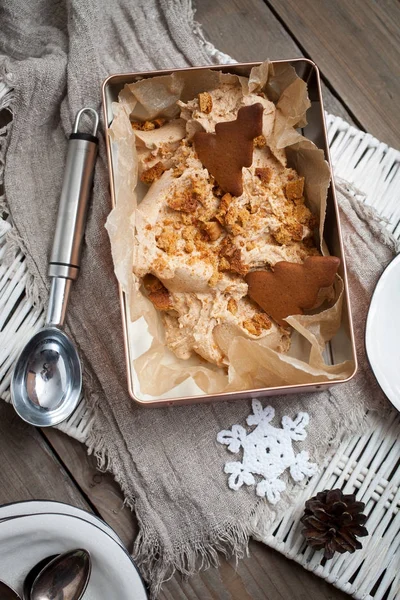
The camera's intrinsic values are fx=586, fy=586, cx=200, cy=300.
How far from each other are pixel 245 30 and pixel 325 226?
0.50 meters

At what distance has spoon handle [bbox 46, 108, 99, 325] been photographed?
117cm

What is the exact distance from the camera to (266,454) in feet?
3.78

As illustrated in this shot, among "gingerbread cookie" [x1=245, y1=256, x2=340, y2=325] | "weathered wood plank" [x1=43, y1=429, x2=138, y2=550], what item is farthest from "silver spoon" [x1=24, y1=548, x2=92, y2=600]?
"gingerbread cookie" [x1=245, y1=256, x2=340, y2=325]

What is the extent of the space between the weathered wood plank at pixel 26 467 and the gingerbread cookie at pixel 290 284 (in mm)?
537

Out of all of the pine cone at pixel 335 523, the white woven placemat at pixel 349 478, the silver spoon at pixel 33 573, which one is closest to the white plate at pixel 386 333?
the white woven placemat at pixel 349 478

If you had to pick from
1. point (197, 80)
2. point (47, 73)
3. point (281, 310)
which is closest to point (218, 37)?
point (197, 80)

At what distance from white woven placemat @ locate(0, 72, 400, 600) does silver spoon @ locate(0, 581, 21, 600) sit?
30cm

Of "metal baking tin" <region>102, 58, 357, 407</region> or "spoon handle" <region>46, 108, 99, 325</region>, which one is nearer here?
"metal baking tin" <region>102, 58, 357, 407</region>

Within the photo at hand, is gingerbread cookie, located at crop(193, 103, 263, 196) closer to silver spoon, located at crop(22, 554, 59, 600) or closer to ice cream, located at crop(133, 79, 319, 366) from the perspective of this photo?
ice cream, located at crop(133, 79, 319, 366)

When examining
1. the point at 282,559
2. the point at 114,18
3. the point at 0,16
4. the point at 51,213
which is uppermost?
the point at 114,18

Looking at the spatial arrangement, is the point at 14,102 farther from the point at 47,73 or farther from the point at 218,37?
the point at 218,37

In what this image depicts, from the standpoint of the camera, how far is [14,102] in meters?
1.23

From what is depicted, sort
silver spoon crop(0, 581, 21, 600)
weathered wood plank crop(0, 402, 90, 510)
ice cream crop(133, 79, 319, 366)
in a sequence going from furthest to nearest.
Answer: weathered wood plank crop(0, 402, 90, 510) < ice cream crop(133, 79, 319, 366) < silver spoon crop(0, 581, 21, 600)

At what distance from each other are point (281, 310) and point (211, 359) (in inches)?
6.2
